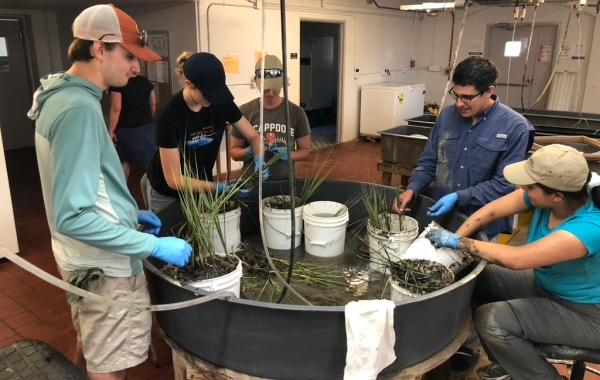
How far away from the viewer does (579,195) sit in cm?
164

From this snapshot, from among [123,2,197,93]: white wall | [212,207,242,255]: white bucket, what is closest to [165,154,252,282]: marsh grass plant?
[212,207,242,255]: white bucket

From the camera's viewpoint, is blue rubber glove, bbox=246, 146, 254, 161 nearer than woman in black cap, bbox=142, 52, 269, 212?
No

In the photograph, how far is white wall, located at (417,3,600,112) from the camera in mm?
7395

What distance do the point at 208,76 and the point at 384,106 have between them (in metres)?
5.77

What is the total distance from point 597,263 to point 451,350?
62 centimetres

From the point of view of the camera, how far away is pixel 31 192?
4.86 metres

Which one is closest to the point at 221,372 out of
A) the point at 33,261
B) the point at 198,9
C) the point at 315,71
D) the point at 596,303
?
the point at 596,303

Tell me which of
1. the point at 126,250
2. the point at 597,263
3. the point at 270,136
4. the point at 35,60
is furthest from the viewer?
the point at 35,60

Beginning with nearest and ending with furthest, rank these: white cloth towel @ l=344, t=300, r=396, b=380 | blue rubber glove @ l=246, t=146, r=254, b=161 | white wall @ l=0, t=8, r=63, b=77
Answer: white cloth towel @ l=344, t=300, r=396, b=380 < blue rubber glove @ l=246, t=146, r=254, b=161 < white wall @ l=0, t=8, r=63, b=77

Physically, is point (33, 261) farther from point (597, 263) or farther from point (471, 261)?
point (597, 263)

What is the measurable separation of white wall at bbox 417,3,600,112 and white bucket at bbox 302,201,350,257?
23.5ft

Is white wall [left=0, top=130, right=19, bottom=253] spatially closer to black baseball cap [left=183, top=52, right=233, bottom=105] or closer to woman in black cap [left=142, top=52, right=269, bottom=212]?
woman in black cap [left=142, top=52, right=269, bottom=212]

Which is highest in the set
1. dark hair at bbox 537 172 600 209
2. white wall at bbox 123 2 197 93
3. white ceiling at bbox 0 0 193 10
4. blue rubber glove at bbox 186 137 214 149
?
white ceiling at bbox 0 0 193 10

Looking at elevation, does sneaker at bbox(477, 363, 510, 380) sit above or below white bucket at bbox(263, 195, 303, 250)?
below
